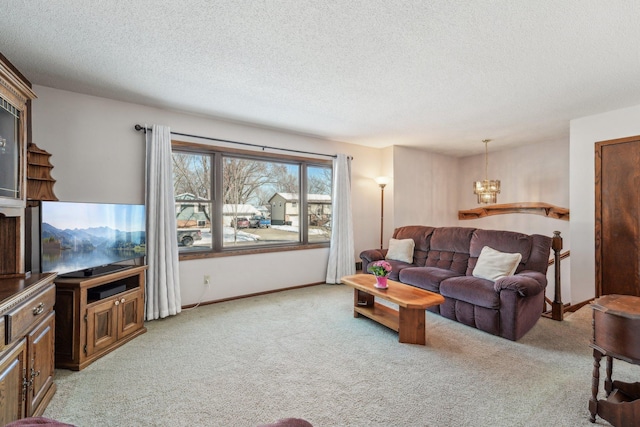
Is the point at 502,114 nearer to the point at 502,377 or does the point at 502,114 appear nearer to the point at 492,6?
the point at 492,6

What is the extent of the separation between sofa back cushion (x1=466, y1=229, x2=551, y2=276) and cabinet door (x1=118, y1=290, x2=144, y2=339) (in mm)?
3754

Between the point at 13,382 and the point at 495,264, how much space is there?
13.0 feet

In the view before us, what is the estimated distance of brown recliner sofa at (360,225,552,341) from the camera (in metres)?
2.80

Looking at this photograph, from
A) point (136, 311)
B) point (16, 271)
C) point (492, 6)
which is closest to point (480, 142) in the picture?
point (492, 6)

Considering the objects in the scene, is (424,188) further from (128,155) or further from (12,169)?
(12,169)

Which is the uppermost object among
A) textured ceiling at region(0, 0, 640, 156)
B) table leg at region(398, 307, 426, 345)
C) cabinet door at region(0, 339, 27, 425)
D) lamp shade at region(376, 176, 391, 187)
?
textured ceiling at region(0, 0, 640, 156)

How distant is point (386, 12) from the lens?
1.80 metres

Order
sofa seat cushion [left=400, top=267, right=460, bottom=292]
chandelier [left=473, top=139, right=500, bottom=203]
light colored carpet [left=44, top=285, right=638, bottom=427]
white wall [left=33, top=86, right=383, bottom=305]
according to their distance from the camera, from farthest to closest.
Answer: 1. chandelier [left=473, top=139, right=500, bottom=203]
2. sofa seat cushion [left=400, top=267, right=460, bottom=292]
3. white wall [left=33, top=86, right=383, bottom=305]
4. light colored carpet [left=44, top=285, right=638, bottom=427]

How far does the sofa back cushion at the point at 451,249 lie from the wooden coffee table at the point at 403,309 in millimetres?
1222

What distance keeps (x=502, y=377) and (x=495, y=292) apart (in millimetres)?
942

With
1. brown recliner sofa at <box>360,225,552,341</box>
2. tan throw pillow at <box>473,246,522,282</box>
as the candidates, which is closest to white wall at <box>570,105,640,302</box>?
brown recliner sofa at <box>360,225,552,341</box>

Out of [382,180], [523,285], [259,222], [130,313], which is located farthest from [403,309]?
[382,180]

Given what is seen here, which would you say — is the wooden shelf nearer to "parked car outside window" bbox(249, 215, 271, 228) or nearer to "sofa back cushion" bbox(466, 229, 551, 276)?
"parked car outside window" bbox(249, 215, 271, 228)

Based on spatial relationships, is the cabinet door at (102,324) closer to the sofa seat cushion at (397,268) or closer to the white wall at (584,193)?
the sofa seat cushion at (397,268)
